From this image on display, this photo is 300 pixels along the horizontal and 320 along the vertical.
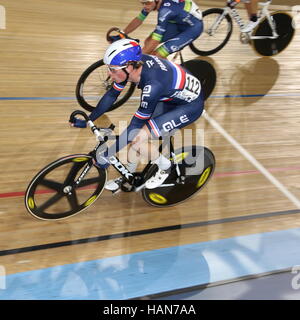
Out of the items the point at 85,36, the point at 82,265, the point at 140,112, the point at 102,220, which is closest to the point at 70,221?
the point at 102,220

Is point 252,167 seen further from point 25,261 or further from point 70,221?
point 25,261

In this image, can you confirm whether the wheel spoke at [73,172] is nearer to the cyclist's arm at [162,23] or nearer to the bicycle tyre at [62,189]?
the bicycle tyre at [62,189]

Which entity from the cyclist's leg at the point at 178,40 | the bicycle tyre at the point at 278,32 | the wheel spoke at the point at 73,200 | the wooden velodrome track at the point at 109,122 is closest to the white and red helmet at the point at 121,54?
the wheel spoke at the point at 73,200

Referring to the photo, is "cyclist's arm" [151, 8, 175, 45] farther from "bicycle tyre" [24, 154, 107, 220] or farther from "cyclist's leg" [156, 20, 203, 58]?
"bicycle tyre" [24, 154, 107, 220]

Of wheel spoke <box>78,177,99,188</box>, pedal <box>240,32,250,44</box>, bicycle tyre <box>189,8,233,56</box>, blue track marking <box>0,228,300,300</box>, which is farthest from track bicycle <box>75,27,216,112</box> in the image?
blue track marking <box>0,228,300,300</box>

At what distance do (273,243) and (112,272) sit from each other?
1323 mm

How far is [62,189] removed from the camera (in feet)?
9.80

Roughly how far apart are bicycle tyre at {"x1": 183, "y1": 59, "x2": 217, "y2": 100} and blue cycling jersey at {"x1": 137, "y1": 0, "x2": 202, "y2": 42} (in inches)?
20.9

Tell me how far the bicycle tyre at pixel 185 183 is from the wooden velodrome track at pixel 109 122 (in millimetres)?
99

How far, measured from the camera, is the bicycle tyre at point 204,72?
16.4 ft

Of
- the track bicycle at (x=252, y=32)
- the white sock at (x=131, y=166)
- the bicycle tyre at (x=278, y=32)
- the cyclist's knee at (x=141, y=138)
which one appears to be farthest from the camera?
the bicycle tyre at (x=278, y=32)

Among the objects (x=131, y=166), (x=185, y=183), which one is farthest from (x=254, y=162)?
A: (x=131, y=166)

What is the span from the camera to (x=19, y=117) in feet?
14.1

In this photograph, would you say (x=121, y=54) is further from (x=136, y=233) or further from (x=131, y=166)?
(x=136, y=233)
